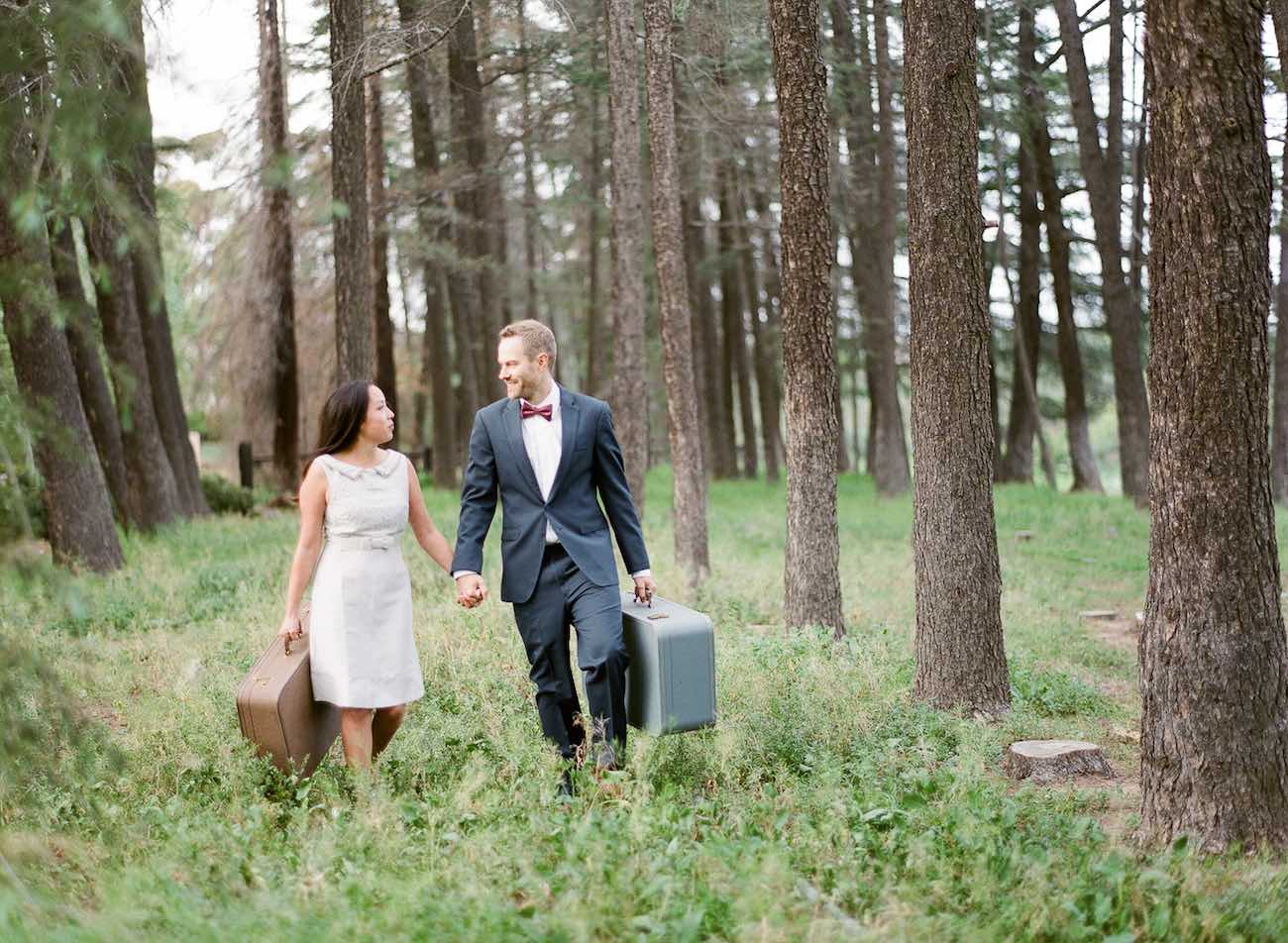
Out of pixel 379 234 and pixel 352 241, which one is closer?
pixel 352 241

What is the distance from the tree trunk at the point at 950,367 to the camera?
7.79 m

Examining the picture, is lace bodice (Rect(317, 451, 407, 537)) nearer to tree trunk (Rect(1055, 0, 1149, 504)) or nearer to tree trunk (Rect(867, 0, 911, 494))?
tree trunk (Rect(1055, 0, 1149, 504))

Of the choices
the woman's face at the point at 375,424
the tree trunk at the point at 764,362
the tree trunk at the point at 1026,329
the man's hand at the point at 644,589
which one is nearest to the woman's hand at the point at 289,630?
the woman's face at the point at 375,424

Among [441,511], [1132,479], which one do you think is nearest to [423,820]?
[441,511]

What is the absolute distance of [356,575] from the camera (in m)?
6.14

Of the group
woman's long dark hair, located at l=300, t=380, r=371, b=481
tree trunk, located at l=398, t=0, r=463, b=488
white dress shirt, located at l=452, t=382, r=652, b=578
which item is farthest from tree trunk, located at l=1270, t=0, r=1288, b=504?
woman's long dark hair, located at l=300, t=380, r=371, b=481

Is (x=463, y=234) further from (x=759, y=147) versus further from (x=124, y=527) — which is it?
(x=124, y=527)

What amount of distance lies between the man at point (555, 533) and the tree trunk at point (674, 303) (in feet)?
23.7

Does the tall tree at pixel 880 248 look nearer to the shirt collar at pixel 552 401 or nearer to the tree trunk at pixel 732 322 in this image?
the tree trunk at pixel 732 322

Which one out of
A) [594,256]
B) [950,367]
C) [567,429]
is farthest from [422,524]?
[594,256]

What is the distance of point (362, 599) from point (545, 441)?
1158 mm

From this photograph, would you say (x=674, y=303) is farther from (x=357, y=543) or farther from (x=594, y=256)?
(x=594, y=256)

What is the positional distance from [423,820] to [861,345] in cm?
2767

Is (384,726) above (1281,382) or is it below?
below
